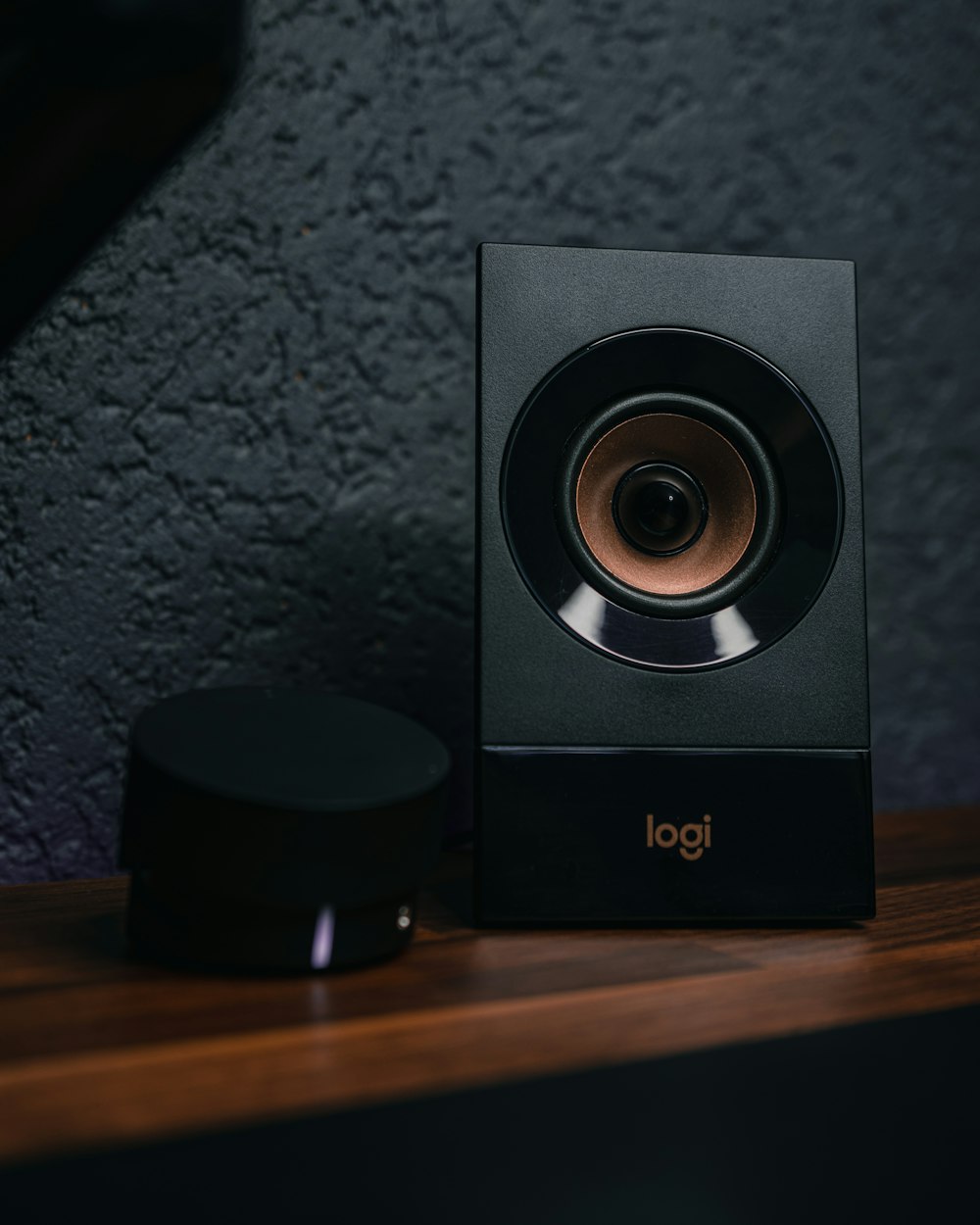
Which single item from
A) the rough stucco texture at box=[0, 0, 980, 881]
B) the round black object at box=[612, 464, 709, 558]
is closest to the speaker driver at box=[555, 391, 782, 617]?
the round black object at box=[612, 464, 709, 558]

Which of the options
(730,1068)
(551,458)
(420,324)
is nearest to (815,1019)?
(730,1068)

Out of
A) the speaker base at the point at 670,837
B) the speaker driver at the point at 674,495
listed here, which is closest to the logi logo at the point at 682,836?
the speaker base at the point at 670,837

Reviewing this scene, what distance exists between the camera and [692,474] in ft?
2.04

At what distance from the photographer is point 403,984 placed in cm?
46

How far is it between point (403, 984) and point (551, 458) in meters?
0.29

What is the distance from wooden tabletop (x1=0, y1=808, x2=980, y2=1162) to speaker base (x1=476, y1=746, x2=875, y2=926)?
0.01 m

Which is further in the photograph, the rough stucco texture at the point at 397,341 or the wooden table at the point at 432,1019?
the rough stucco texture at the point at 397,341

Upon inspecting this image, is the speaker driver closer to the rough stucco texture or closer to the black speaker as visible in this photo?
the black speaker

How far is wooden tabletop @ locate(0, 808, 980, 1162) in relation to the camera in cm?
33

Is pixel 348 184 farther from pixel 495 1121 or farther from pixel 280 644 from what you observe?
pixel 495 1121

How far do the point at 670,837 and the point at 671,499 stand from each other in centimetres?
19

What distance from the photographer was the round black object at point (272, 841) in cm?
45

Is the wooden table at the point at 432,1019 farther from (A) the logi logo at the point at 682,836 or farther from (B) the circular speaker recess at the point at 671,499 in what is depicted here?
(B) the circular speaker recess at the point at 671,499

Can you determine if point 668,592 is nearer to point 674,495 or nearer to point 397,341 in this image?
point 674,495
